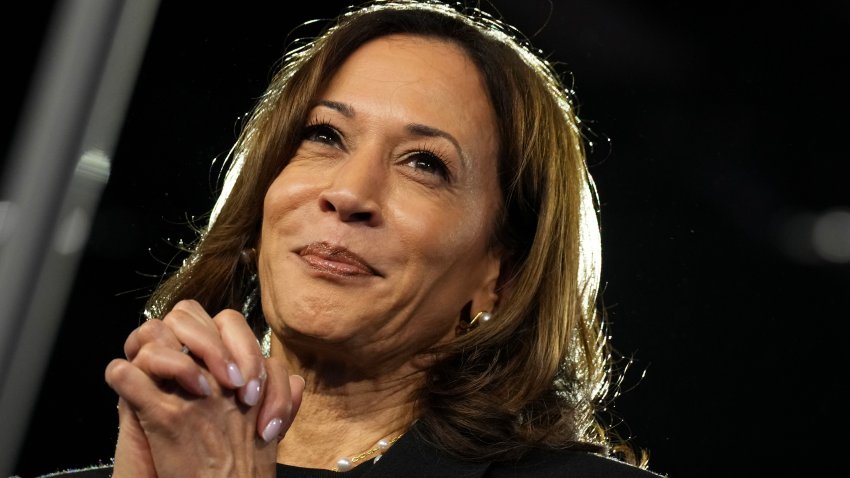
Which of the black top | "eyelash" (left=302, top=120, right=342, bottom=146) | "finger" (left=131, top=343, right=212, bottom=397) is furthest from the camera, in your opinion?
"eyelash" (left=302, top=120, right=342, bottom=146)

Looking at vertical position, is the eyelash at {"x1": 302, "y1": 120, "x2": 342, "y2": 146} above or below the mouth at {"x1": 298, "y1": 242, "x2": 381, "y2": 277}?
above

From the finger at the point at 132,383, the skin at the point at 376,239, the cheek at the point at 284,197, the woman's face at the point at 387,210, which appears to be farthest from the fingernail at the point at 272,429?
the cheek at the point at 284,197

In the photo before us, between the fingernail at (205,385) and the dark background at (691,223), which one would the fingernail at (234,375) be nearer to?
the fingernail at (205,385)

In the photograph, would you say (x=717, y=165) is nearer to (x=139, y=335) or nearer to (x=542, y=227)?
(x=542, y=227)

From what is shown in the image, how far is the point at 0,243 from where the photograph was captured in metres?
0.33

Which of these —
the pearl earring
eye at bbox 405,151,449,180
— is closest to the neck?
the pearl earring

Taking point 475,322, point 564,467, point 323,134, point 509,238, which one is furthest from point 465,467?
point 323,134

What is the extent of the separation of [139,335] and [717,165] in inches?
37.8

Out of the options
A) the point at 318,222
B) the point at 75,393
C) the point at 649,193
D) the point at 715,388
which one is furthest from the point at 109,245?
the point at 715,388

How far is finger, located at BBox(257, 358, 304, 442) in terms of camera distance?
3.00ft

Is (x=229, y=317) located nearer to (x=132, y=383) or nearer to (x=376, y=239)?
(x=132, y=383)

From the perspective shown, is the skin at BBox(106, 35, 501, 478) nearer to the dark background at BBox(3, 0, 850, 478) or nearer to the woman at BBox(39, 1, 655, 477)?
the woman at BBox(39, 1, 655, 477)

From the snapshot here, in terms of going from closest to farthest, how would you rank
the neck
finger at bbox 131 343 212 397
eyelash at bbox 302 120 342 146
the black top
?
1. finger at bbox 131 343 212 397
2. the black top
3. the neck
4. eyelash at bbox 302 120 342 146

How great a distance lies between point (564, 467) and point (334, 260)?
14.8 inches
